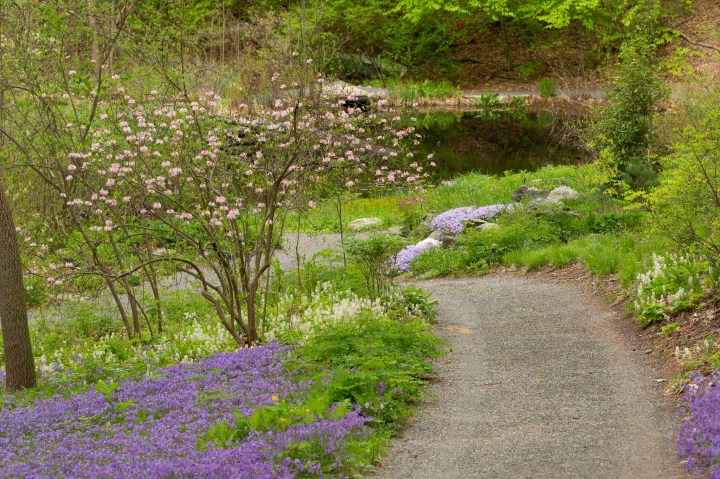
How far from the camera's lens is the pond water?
92.5ft

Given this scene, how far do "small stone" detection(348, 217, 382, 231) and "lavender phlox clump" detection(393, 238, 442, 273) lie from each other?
2832mm

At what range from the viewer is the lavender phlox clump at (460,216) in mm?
16188

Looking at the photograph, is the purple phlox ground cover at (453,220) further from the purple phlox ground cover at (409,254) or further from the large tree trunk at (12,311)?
the large tree trunk at (12,311)

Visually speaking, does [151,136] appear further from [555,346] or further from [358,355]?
[555,346]

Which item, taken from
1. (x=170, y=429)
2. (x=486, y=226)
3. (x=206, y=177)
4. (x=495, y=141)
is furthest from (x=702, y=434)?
(x=495, y=141)

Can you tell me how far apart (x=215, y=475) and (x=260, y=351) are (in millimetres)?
3290

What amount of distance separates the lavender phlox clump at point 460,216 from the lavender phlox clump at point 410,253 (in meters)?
0.57

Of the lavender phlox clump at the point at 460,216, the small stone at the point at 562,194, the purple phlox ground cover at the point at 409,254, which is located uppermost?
the small stone at the point at 562,194

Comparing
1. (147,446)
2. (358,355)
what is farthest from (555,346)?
(147,446)

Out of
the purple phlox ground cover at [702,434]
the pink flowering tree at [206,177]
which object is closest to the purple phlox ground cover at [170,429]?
the pink flowering tree at [206,177]

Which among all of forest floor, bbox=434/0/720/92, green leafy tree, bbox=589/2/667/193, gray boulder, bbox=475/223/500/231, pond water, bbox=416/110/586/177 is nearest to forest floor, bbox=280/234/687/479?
gray boulder, bbox=475/223/500/231

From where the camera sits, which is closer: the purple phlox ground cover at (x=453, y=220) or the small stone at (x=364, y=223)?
the purple phlox ground cover at (x=453, y=220)

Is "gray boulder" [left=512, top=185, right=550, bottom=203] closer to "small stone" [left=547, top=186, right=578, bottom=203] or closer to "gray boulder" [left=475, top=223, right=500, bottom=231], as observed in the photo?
"small stone" [left=547, top=186, right=578, bottom=203]

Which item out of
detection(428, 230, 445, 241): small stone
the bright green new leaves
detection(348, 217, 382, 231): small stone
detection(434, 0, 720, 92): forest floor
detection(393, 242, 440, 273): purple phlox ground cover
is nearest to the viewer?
detection(393, 242, 440, 273): purple phlox ground cover
